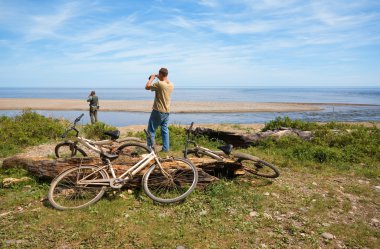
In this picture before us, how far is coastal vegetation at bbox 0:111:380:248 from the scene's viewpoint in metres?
5.46

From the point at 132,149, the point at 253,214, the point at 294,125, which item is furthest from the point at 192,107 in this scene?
the point at 253,214

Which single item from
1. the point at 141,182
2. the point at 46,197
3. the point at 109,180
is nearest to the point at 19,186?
the point at 46,197

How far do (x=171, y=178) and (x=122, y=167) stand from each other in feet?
4.21

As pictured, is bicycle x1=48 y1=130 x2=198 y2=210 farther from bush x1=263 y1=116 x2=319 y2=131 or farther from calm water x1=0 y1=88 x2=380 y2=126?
calm water x1=0 y1=88 x2=380 y2=126

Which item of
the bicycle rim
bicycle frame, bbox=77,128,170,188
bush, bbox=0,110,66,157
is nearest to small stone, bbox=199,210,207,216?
bicycle frame, bbox=77,128,170,188

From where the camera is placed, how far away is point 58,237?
5465mm

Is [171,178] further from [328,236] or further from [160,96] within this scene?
[160,96]

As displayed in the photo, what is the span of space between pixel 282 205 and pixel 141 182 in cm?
326

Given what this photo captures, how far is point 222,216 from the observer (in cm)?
634

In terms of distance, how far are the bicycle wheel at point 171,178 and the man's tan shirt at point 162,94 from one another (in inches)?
120

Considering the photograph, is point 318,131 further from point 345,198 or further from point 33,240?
point 33,240

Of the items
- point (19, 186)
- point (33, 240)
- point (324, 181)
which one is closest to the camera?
point (33, 240)

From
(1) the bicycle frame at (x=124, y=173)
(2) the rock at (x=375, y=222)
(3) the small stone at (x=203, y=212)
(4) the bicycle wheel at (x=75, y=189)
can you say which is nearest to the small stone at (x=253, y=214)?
(3) the small stone at (x=203, y=212)

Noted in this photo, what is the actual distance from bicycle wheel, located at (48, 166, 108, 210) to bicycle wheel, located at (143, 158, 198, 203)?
3.60ft
